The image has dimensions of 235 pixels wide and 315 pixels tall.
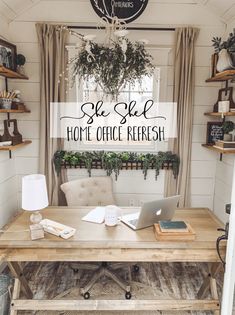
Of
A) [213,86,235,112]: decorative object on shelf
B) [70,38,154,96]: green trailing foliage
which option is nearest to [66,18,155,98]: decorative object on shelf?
[70,38,154,96]: green trailing foliage

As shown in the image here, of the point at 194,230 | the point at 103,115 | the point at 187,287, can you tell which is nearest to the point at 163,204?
the point at 194,230

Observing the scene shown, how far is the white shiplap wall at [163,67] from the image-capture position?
8.92 ft

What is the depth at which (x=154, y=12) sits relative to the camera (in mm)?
2730

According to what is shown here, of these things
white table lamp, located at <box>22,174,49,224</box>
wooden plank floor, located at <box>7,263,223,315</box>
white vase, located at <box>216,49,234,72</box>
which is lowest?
wooden plank floor, located at <box>7,263,223,315</box>

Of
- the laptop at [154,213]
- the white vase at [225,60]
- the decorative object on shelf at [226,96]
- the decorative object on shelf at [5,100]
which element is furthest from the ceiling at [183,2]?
the laptop at [154,213]

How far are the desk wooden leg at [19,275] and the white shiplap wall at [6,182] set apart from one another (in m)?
0.77

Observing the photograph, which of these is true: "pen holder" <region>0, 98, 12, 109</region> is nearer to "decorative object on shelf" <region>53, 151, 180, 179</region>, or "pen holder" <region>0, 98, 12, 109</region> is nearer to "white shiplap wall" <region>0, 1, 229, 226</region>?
"white shiplap wall" <region>0, 1, 229, 226</region>

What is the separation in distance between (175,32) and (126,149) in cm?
143

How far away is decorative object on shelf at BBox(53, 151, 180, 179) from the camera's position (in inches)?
113

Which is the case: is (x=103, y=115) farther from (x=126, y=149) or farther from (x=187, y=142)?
(x=187, y=142)

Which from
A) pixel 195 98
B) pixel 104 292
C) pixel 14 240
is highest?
pixel 195 98

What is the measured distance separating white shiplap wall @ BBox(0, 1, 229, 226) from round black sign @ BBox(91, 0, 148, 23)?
3.9 inches

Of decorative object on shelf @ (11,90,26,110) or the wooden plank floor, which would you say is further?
decorative object on shelf @ (11,90,26,110)

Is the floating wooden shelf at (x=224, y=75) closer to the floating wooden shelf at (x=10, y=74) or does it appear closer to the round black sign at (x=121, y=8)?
the round black sign at (x=121, y=8)
